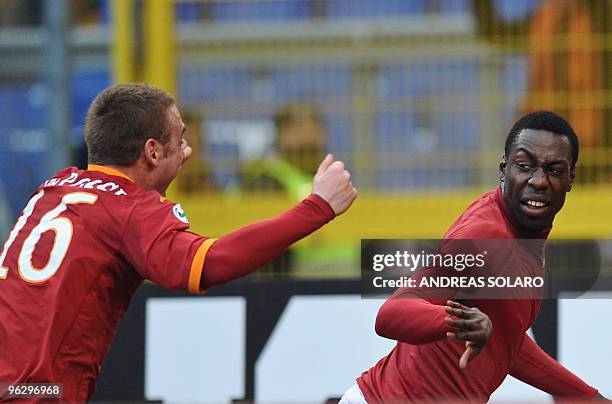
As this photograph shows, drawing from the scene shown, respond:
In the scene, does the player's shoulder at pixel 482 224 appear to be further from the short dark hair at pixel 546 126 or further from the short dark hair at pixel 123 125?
the short dark hair at pixel 123 125

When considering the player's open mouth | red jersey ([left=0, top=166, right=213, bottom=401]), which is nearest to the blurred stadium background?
the player's open mouth

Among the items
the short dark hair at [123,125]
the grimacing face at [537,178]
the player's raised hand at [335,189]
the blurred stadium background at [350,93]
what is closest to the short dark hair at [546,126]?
the grimacing face at [537,178]

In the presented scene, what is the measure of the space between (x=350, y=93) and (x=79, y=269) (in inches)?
187

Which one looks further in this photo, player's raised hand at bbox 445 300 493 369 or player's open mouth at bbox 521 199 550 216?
player's open mouth at bbox 521 199 550 216

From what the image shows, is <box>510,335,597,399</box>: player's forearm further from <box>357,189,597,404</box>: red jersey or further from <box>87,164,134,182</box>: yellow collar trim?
<box>87,164,134,182</box>: yellow collar trim

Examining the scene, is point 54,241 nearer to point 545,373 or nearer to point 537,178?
point 537,178

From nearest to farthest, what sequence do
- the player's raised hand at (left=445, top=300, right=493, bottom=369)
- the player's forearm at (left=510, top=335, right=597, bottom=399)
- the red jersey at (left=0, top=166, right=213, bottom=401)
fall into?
the player's raised hand at (left=445, top=300, right=493, bottom=369) → the red jersey at (left=0, top=166, right=213, bottom=401) → the player's forearm at (left=510, top=335, right=597, bottom=399)

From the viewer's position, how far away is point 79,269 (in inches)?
144

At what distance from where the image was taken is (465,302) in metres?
3.85

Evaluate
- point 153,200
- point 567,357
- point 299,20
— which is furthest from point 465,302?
point 299,20

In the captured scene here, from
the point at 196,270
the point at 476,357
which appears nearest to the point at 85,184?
the point at 196,270

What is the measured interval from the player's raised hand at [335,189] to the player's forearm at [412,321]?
0.33 m

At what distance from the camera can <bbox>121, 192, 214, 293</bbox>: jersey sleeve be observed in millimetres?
3486

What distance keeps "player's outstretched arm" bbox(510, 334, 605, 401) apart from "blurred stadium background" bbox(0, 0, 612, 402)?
3.58 meters
